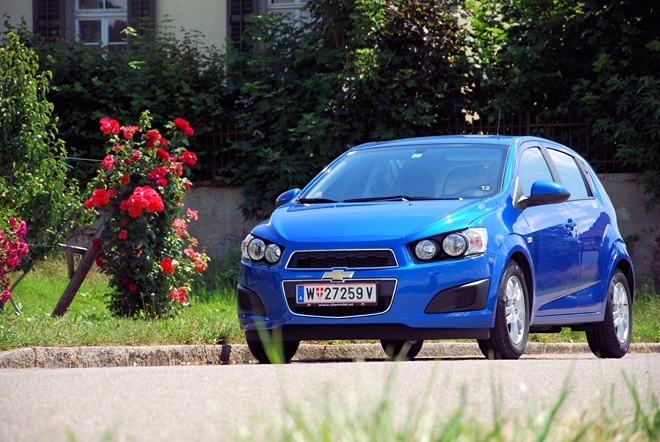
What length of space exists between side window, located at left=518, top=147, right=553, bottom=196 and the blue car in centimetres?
2

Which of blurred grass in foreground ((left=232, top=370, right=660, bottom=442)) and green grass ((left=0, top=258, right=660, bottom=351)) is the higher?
blurred grass in foreground ((left=232, top=370, right=660, bottom=442))

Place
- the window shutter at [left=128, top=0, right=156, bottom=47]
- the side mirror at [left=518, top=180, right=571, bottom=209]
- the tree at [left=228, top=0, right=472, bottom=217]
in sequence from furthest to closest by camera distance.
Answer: the window shutter at [left=128, top=0, right=156, bottom=47] → the tree at [left=228, top=0, right=472, bottom=217] → the side mirror at [left=518, top=180, right=571, bottom=209]

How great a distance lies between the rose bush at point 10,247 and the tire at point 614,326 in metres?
4.73

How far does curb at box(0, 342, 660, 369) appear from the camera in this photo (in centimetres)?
672

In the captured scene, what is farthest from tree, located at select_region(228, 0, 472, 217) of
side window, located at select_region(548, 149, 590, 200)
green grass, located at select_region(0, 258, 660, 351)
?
side window, located at select_region(548, 149, 590, 200)

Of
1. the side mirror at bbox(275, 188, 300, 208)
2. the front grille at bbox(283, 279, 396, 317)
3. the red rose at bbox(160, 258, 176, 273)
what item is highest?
the side mirror at bbox(275, 188, 300, 208)

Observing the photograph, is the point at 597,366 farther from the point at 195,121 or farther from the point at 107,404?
the point at 195,121

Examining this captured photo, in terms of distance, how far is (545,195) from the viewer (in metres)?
7.23

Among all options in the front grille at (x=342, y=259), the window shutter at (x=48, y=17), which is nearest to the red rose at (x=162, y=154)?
the front grille at (x=342, y=259)

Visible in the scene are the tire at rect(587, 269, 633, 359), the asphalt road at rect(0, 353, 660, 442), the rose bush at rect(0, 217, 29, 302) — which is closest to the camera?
the asphalt road at rect(0, 353, 660, 442)

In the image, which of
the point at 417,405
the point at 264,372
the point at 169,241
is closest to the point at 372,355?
the point at 169,241

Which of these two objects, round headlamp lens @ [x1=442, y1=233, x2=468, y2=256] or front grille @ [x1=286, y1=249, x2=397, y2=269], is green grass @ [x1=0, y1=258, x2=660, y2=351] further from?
round headlamp lens @ [x1=442, y1=233, x2=468, y2=256]

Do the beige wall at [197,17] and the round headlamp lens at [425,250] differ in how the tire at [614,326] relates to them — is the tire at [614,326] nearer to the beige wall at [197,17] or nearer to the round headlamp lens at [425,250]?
the round headlamp lens at [425,250]

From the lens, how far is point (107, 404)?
3.98 metres
